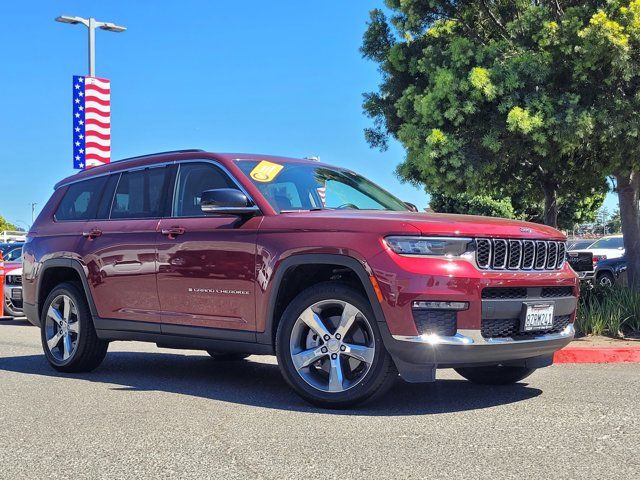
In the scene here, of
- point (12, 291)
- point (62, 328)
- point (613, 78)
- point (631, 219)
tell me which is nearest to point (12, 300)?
point (12, 291)

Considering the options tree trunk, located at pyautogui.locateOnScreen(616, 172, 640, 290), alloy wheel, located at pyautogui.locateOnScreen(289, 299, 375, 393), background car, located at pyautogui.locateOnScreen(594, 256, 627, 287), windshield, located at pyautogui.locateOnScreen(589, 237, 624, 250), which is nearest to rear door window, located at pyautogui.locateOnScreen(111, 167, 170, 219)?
alloy wheel, located at pyautogui.locateOnScreen(289, 299, 375, 393)

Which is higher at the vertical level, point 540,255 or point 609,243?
point 540,255

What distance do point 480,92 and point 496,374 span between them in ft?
17.0

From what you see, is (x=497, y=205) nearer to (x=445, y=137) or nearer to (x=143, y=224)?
(x=445, y=137)

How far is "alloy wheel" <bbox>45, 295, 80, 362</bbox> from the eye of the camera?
7125 millimetres

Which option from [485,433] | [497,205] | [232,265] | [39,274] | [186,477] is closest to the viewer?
[186,477]

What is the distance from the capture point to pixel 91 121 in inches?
649

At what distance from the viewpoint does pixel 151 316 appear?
6.36 metres

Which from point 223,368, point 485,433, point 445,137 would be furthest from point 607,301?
point 485,433

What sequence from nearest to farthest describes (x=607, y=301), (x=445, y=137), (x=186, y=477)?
(x=186, y=477) → (x=607, y=301) → (x=445, y=137)

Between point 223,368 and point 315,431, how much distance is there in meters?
3.17

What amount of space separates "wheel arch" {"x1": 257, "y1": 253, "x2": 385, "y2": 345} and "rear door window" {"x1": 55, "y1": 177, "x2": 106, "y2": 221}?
8.46ft

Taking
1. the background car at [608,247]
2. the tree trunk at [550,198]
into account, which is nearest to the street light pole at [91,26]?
the tree trunk at [550,198]

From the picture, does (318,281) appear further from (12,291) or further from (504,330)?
(12,291)
